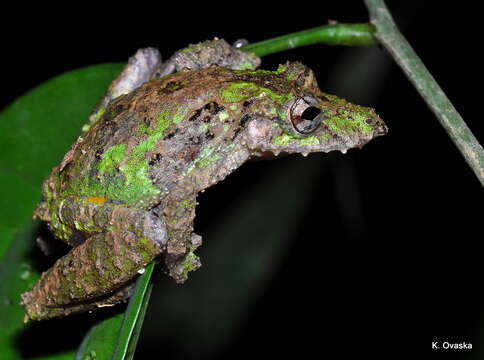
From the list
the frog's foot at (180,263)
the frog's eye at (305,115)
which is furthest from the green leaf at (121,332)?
the frog's eye at (305,115)

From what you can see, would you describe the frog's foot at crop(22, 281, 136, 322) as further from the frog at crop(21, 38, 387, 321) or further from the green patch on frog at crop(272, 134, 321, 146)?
the green patch on frog at crop(272, 134, 321, 146)

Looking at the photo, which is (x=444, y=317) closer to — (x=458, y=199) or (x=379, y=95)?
(x=458, y=199)

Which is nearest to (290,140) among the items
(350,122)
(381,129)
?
(350,122)

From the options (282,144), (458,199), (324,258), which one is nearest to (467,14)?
(458,199)

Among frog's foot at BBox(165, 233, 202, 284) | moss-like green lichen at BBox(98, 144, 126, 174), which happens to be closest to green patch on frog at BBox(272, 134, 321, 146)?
frog's foot at BBox(165, 233, 202, 284)

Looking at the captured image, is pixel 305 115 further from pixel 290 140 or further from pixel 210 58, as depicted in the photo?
pixel 210 58

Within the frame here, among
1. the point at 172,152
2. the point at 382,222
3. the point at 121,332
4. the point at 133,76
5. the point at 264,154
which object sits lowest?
the point at 382,222
